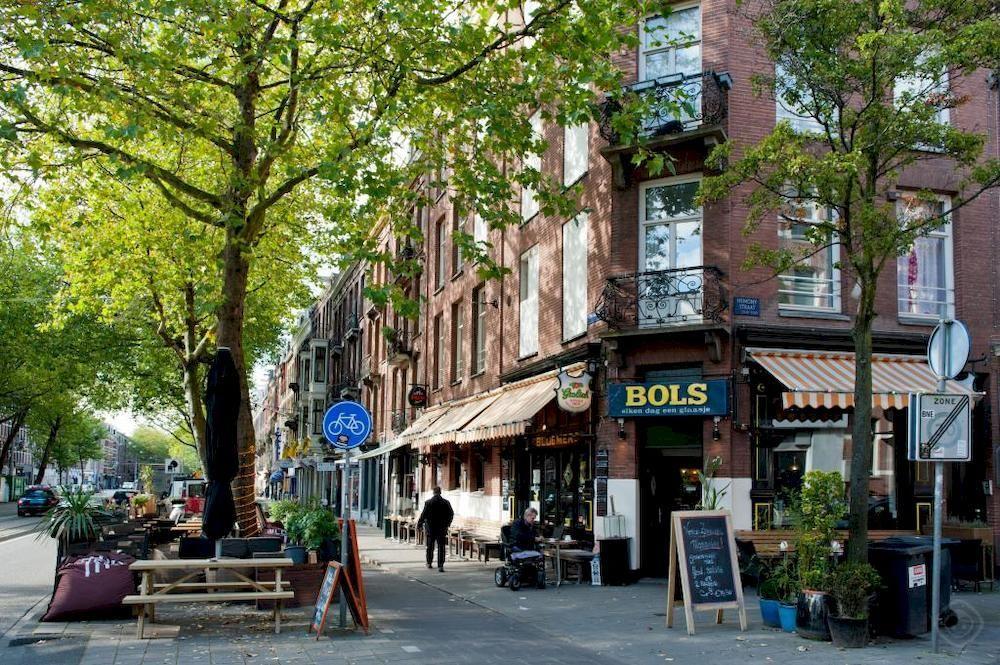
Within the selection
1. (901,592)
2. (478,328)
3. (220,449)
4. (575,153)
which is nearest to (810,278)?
(575,153)

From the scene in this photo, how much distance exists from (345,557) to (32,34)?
7.64m

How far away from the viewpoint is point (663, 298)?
53.6ft

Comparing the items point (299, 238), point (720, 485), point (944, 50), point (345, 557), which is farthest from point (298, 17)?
point (299, 238)

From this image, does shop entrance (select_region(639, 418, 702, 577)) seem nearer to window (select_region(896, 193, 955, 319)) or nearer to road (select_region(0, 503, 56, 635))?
window (select_region(896, 193, 955, 319))

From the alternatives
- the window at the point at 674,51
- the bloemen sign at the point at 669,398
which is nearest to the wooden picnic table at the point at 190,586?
the bloemen sign at the point at 669,398

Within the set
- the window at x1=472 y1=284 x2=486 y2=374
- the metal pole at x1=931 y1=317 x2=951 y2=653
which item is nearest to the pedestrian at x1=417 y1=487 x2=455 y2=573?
the window at x1=472 y1=284 x2=486 y2=374

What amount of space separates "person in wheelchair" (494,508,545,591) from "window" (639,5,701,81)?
8231 mm

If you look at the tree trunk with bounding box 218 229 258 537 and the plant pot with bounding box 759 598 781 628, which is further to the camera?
the tree trunk with bounding box 218 229 258 537

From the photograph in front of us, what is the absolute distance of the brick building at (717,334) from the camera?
15758 millimetres

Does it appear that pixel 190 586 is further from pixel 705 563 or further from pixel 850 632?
pixel 850 632

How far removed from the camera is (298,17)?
13.3 m

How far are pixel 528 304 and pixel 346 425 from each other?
10.7 meters

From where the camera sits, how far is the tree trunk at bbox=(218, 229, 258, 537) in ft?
46.9

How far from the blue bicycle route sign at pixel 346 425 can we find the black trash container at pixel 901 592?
19.8 feet
